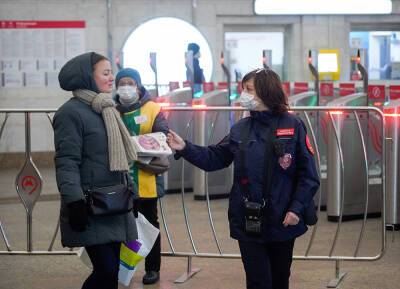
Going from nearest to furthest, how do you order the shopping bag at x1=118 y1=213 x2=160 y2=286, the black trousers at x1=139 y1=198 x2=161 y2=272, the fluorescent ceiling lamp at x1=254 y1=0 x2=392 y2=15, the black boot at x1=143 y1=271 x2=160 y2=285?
the shopping bag at x1=118 y1=213 x2=160 y2=286, the black trousers at x1=139 y1=198 x2=161 y2=272, the black boot at x1=143 y1=271 x2=160 y2=285, the fluorescent ceiling lamp at x1=254 y1=0 x2=392 y2=15

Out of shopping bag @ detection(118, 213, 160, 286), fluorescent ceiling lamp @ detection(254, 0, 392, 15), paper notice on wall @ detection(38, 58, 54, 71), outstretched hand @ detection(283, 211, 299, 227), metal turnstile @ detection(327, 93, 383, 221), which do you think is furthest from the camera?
fluorescent ceiling lamp @ detection(254, 0, 392, 15)

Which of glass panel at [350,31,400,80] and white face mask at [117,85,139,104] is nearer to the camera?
white face mask at [117,85,139,104]

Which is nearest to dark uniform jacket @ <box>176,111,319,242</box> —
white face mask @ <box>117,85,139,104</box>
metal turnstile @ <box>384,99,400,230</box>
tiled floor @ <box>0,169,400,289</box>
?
white face mask @ <box>117,85,139,104</box>

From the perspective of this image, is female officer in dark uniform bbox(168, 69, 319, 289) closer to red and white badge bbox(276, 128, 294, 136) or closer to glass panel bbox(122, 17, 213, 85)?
red and white badge bbox(276, 128, 294, 136)

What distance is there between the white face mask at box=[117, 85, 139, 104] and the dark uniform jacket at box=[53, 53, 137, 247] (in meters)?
1.24

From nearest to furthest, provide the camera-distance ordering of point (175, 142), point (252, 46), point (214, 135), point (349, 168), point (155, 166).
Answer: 1. point (175, 142)
2. point (155, 166)
3. point (349, 168)
4. point (214, 135)
5. point (252, 46)

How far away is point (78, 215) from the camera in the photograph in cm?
368

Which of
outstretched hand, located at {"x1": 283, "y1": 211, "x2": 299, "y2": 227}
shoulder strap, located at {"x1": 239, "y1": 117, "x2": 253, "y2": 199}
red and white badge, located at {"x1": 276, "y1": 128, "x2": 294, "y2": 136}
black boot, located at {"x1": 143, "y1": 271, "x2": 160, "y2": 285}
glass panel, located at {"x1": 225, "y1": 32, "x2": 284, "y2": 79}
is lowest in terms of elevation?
black boot, located at {"x1": 143, "y1": 271, "x2": 160, "y2": 285}

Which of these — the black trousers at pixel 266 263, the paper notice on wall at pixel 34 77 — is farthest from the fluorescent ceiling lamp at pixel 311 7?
the black trousers at pixel 266 263

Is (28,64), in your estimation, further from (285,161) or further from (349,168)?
(285,161)

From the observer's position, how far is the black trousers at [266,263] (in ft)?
12.2

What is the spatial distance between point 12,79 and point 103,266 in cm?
871

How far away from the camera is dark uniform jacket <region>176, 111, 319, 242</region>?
145 inches

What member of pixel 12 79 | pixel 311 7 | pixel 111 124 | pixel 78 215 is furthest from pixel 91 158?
pixel 311 7
